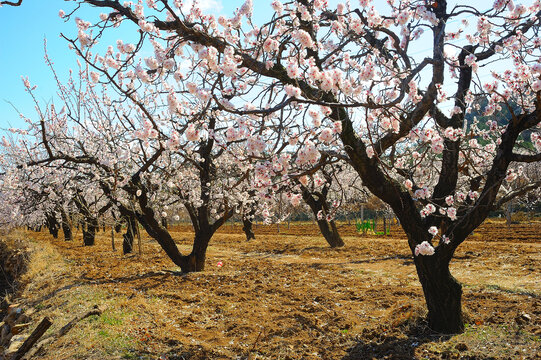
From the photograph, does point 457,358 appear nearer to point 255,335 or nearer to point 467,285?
point 255,335

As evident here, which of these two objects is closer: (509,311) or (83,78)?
(509,311)

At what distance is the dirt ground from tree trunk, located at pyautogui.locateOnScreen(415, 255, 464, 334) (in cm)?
19

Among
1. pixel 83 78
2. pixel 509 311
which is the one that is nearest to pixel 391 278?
pixel 509 311

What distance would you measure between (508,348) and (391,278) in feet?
16.3

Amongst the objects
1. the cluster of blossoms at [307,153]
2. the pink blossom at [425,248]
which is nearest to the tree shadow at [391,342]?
the pink blossom at [425,248]

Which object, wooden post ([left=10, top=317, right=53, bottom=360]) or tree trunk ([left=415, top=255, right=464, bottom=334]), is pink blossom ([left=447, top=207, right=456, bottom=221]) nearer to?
tree trunk ([left=415, top=255, right=464, bottom=334])

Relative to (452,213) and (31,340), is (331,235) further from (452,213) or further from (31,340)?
(31,340)

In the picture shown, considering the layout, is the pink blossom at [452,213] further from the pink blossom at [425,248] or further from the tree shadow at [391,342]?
the tree shadow at [391,342]

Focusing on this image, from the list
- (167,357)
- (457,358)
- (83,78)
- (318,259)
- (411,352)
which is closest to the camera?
(457,358)

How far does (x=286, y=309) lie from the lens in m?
6.81

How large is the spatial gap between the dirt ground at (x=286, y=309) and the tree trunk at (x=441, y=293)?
19 cm

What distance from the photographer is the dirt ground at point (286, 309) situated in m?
4.94

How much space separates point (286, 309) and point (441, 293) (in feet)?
9.25

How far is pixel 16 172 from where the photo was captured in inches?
487
